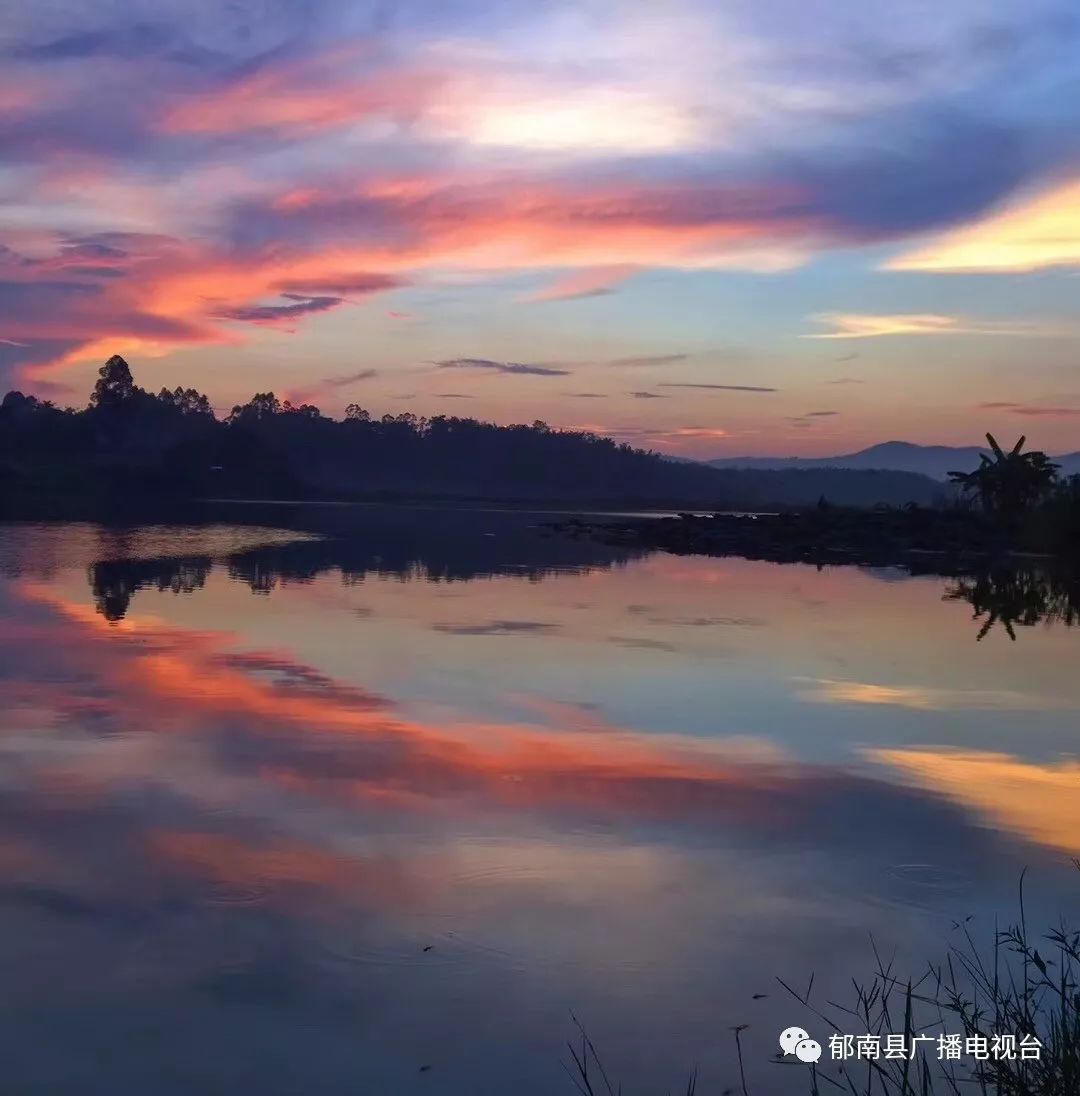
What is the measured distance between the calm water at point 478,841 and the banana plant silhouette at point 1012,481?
26479 millimetres

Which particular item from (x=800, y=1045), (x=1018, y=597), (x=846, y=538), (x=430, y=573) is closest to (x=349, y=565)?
(x=430, y=573)

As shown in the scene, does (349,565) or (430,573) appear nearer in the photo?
(430,573)

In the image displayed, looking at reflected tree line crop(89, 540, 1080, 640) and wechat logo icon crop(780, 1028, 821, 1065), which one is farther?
reflected tree line crop(89, 540, 1080, 640)

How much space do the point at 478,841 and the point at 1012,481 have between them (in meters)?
37.1

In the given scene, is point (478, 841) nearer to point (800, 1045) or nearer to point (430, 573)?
point (800, 1045)

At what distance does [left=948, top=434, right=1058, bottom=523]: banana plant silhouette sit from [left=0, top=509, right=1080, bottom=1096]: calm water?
26479 millimetres

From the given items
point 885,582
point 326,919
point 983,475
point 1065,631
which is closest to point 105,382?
point 983,475

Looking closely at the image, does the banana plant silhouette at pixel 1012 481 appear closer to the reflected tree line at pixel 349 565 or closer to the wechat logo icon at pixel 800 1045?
the reflected tree line at pixel 349 565

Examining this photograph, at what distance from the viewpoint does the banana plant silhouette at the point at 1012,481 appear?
39656 mm

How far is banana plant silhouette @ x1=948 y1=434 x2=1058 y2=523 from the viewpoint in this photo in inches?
1561

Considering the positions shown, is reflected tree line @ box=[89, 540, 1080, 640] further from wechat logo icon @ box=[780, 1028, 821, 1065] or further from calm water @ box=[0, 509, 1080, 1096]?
wechat logo icon @ box=[780, 1028, 821, 1065]

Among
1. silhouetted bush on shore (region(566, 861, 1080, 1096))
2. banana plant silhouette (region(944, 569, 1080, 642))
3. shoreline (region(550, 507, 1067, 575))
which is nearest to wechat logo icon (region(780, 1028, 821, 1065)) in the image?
silhouetted bush on shore (region(566, 861, 1080, 1096))

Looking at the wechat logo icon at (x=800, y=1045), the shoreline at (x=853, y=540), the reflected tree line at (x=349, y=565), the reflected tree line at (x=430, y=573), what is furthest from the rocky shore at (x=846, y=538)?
the wechat logo icon at (x=800, y=1045)

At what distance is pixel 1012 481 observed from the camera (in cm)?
4006
